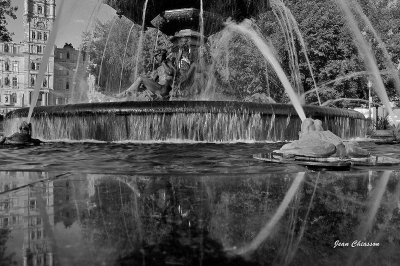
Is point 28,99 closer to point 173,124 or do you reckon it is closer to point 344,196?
point 173,124

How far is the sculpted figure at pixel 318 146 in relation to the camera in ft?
16.8

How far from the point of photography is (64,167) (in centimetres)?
477

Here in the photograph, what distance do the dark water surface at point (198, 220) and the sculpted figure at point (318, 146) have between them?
133 centimetres

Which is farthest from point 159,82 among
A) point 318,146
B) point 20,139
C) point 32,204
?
point 32,204

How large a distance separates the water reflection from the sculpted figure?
5.42ft

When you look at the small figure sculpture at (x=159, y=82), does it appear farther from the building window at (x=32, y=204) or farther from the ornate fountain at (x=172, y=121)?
the building window at (x=32, y=204)

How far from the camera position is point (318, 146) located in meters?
5.17

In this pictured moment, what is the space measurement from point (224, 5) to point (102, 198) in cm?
1182

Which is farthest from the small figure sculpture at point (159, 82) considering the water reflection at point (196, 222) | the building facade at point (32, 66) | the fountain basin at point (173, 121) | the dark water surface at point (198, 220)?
the building facade at point (32, 66)

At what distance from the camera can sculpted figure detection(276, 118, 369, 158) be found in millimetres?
5125

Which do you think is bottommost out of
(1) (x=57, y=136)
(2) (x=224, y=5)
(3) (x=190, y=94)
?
(1) (x=57, y=136)

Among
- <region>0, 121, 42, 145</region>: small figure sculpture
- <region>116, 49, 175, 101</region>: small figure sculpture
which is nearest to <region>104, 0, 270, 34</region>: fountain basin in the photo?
<region>116, 49, 175, 101</region>: small figure sculpture

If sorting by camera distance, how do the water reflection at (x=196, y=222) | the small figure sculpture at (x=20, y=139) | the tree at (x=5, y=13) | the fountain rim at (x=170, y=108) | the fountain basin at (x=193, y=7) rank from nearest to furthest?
the water reflection at (x=196, y=222) → the small figure sculpture at (x=20, y=139) → the fountain rim at (x=170, y=108) → the fountain basin at (x=193, y=7) → the tree at (x=5, y=13)

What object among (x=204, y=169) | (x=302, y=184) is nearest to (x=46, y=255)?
(x=302, y=184)
